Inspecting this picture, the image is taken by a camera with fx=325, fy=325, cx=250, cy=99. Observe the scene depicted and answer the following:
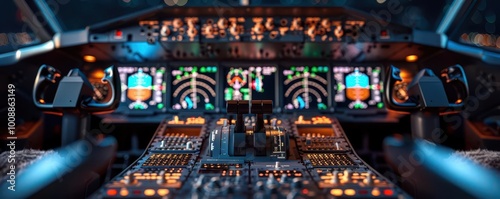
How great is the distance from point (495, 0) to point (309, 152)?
2589 millimetres

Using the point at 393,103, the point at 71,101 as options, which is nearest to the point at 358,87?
the point at 393,103

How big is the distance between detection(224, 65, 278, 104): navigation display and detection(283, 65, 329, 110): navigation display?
141mm

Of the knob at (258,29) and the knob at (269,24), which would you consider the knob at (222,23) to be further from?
the knob at (269,24)

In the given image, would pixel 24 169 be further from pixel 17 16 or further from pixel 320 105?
pixel 320 105

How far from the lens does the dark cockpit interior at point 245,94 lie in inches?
68.4

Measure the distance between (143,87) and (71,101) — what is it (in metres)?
1.04

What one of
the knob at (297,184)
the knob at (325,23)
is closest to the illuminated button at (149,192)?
the knob at (297,184)

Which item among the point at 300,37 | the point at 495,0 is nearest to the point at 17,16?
the point at 300,37

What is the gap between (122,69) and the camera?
3086 millimetres

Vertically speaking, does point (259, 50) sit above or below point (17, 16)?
below

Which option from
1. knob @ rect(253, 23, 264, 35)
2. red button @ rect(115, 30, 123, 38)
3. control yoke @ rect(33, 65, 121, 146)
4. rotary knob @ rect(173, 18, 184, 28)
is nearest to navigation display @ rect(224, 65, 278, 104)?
knob @ rect(253, 23, 264, 35)

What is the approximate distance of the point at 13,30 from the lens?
268 centimetres

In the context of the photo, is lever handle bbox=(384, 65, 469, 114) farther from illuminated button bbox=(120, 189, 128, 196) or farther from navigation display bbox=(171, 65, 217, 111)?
illuminated button bbox=(120, 189, 128, 196)

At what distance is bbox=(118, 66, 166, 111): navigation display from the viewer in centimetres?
301
